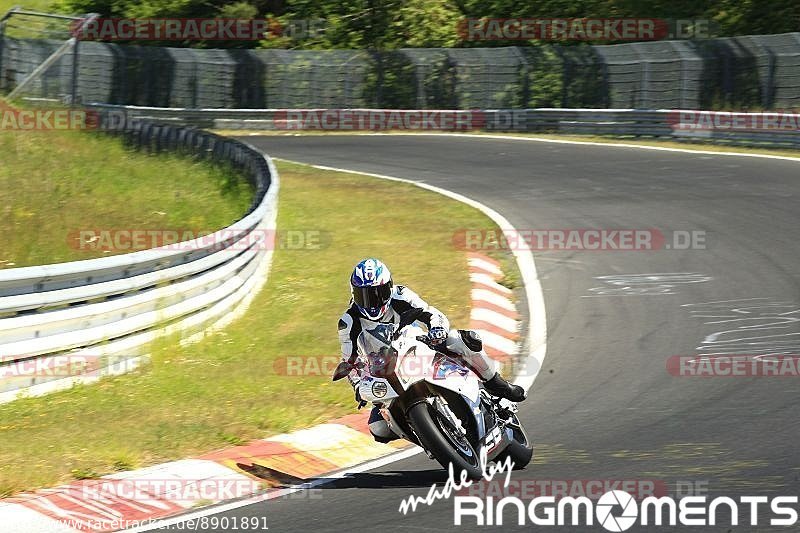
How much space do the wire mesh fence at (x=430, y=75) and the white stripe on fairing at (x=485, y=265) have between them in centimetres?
1628

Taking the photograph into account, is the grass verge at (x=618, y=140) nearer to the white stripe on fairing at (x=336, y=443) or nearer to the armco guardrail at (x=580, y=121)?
the armco guardrail at (x=580, y=121)

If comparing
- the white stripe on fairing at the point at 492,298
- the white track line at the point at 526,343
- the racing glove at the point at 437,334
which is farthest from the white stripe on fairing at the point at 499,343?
the racing glove at the point at 437,334

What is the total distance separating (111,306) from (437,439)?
4383mm

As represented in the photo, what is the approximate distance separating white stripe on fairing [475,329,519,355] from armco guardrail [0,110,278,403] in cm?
296

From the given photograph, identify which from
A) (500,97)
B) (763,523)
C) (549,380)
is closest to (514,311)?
(549,380)

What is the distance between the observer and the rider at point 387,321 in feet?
25.5

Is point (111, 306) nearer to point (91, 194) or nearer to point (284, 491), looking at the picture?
point (284, 491)

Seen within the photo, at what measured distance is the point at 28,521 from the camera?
7215mm

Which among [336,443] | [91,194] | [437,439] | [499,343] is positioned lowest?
[336,443]

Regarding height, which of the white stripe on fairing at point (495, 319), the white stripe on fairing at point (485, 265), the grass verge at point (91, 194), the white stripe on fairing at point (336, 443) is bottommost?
Answer: the white stripe on fairing at point (336, 443)

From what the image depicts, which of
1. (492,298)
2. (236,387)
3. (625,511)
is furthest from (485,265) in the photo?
(625,511)

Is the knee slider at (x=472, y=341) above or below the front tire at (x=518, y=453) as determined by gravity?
above

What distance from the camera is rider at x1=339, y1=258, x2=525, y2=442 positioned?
25.5 ft

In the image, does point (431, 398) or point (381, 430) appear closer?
point (431, 398)
